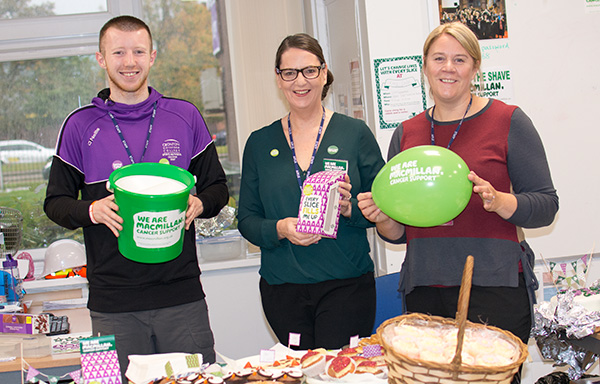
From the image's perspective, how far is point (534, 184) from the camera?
1.66 meters

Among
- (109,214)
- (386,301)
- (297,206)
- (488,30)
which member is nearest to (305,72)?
(297,206)

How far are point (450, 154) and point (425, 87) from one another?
1.32 m

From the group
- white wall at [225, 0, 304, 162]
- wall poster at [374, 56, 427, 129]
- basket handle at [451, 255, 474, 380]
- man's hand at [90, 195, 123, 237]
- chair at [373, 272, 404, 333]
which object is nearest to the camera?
basket handle at [451, 255, 474, 380]

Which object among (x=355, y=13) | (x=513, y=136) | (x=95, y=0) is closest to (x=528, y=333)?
(x=513, y=136)

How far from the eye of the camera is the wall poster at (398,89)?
8.92 ft

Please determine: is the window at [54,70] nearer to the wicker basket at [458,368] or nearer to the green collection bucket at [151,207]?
the green collection bucket at [151,207]

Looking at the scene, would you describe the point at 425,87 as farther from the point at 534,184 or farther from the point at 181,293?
the point at 181,293

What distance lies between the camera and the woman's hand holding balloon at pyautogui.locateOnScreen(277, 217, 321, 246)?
1.86 meters

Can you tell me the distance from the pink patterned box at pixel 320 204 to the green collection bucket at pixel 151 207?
0.36m

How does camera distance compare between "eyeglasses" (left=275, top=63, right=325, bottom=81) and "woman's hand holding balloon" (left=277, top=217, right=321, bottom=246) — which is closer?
"woman's hand holding balloon" (left=277, top=217, right=321, bottom=246)

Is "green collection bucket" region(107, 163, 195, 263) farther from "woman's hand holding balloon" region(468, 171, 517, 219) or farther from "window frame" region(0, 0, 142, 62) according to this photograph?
"window frame" region(0, 0, 142, 62)

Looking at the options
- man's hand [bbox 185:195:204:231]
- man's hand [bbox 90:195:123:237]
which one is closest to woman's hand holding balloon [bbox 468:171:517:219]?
man's hand [bbox 185:195:204:231]

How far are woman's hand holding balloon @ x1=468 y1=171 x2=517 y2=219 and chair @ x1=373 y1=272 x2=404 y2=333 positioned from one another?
0.76 m

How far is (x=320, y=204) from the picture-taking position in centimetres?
175
